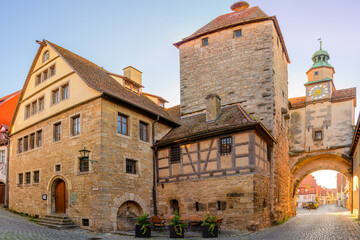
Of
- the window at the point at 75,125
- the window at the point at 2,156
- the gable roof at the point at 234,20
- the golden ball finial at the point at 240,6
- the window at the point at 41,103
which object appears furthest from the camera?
the golden ball finial at the point at 240,6

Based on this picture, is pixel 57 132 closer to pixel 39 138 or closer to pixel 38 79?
pixel 39 138

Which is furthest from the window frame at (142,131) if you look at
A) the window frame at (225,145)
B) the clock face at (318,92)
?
A: the clock face at (318,92)

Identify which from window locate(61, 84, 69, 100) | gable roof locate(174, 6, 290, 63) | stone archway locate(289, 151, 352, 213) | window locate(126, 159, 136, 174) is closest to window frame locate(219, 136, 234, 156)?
window locate(126, 159, 136, 174)

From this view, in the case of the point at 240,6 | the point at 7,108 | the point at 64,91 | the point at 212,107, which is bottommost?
the point at 212,107

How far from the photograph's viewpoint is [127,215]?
15.4 meters

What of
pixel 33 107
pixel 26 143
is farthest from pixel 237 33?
A: pixel 26 143

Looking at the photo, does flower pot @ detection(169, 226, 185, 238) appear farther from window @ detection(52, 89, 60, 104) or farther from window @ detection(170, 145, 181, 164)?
window @ detection(52, 89, 60, 104)

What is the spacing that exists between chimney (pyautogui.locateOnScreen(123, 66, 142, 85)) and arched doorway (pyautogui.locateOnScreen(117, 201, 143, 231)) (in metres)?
9.57

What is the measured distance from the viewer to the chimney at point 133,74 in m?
22.4

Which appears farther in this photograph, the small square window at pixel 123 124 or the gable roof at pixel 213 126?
the small square window at pixel 123 124

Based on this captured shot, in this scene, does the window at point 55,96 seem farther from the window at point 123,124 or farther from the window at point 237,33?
the window at point 237,33

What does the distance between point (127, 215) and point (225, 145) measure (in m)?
5.74

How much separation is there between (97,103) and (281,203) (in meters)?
12.5

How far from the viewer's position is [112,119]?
1524 centimetres
